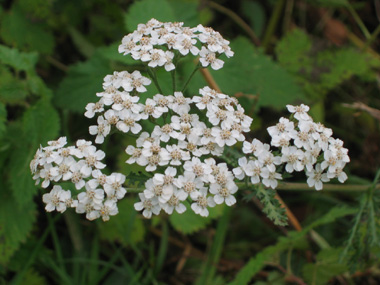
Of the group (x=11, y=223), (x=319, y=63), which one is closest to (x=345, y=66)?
(x=319, y=63)

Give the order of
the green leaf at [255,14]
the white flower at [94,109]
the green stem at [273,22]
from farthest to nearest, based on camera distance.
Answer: the green leaf at [255,14] < the green stem at [273,22] < the white flower at [94,109]

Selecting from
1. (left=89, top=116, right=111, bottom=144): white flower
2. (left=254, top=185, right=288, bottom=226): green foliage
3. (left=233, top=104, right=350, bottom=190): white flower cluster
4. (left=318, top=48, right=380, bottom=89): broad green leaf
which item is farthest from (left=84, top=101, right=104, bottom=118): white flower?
(left=318, top=48, right=380, bottom=89): broad green leaf

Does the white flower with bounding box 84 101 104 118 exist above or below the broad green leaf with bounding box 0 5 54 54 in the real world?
below

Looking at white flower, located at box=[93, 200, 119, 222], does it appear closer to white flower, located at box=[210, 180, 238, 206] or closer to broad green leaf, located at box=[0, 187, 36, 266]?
white flower, located at box=[210, 180, 238, 206]

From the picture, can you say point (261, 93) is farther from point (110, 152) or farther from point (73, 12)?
point (73, 12)

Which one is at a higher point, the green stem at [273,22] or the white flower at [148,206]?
the green stem at [273,22]

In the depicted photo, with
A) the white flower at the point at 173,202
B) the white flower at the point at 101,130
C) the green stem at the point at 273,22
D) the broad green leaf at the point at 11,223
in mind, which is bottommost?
the broad green leaf at the point at 11,223

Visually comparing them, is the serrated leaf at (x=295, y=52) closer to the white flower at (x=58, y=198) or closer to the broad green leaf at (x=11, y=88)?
the broad green leaf at (x=11, y=88)

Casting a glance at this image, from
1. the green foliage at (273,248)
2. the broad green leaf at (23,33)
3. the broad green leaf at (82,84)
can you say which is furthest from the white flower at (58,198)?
the broad green leaf at (23,33)
